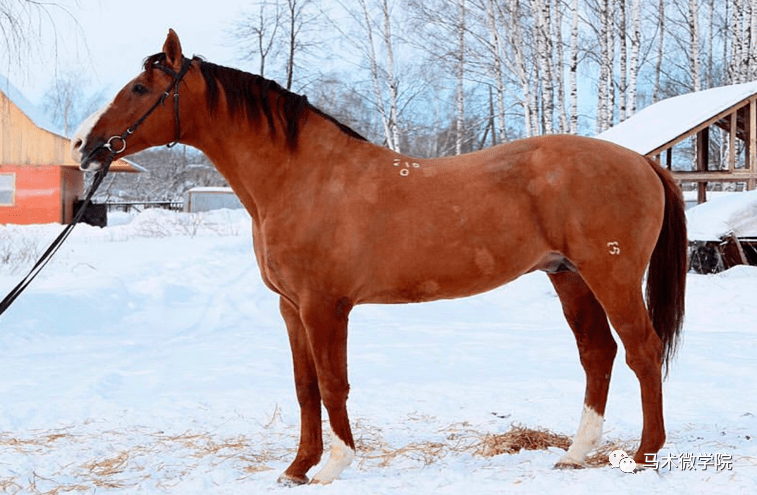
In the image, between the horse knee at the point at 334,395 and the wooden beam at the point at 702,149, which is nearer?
the horse knee at the point at 334,395

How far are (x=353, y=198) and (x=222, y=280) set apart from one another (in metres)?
7.80

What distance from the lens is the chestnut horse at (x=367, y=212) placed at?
3.43 m

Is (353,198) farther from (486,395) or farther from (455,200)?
(486,395)

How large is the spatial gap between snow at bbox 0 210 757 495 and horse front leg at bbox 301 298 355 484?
0.16 meters

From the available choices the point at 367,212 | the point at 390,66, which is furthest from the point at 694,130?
the point at 367,212

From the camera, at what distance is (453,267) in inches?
138

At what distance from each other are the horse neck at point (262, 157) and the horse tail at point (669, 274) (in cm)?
168

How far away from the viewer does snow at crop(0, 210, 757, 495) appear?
11.8ft

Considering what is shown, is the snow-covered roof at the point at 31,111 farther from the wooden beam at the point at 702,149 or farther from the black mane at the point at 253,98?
the black mane at the point at 253,98

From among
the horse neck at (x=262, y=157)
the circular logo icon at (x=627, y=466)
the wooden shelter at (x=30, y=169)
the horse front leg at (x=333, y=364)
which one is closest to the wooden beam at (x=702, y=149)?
the circular logo icon at (x=627, y=466)

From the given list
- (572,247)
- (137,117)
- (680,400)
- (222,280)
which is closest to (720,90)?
(222,280)

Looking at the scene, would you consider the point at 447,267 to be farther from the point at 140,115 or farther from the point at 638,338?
the point at 140,115

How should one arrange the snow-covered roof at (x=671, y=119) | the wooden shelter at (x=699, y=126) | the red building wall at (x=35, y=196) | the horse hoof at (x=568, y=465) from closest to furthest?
the horse hoof at (x=568, y=465), the snow-covered roof at (x=671, y=119), the wooden shelter at (x=699, y=126), the red building wall at (x=35, y=196)

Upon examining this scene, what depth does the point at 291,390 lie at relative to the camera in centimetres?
560
